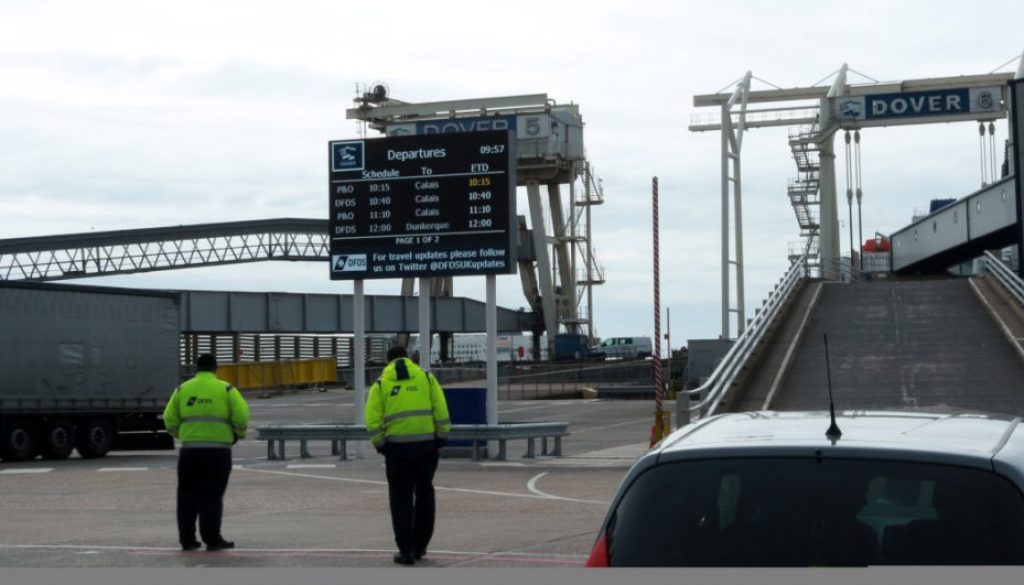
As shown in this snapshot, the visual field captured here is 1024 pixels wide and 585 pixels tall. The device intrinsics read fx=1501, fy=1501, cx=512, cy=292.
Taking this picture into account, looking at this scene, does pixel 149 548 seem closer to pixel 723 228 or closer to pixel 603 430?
pixel 603 430

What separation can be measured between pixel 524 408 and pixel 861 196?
3199 cm

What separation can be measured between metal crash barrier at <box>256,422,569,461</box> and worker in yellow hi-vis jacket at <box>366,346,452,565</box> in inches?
520

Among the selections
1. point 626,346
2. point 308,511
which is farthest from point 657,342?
point 626,346

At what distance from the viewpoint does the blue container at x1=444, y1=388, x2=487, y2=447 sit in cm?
2648

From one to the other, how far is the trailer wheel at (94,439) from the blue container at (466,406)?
25.6 feet

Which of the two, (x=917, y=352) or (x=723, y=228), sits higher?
(x=723, y=228)

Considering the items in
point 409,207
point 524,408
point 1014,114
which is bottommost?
point 524,408

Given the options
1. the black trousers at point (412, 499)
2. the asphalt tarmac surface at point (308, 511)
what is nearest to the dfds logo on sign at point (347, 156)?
the asphalt tarmac surface at point (308, 511)

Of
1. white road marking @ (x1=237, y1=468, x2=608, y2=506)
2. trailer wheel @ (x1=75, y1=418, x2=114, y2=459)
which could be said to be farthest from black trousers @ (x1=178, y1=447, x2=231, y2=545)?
trailer wheel @ (x1=75, y1=418, x2=114, y2=459)

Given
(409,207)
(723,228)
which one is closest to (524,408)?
(723,228)

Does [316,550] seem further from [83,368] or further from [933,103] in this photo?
[933,103]

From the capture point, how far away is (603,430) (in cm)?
3597

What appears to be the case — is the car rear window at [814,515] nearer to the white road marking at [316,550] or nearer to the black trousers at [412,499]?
the white road marking at [316,550]

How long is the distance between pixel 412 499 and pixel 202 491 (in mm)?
2142
